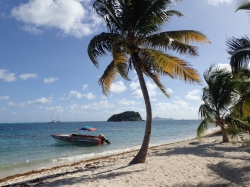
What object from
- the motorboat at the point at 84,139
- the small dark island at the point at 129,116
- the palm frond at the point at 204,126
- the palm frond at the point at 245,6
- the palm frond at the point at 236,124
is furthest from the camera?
the small dark island at the point at 129,116

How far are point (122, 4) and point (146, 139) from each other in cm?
473

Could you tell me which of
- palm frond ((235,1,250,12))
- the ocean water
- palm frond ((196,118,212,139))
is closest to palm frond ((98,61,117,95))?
palm frond ((235,1,250,12))

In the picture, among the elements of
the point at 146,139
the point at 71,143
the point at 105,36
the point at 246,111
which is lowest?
the point at 71,143

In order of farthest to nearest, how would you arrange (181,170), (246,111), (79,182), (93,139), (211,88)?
(93,139) → (211,88) → (246,111) → (181,170) → (79,182)

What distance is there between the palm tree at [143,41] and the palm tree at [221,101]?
6671mm

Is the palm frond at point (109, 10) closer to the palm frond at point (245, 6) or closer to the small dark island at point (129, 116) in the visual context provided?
the palm frond at point (245, 6)

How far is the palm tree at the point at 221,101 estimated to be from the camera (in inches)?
578

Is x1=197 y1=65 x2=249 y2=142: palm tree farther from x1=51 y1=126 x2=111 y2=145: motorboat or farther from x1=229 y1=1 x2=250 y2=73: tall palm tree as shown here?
x1=51 y1=126 x2=111 y2=145: motorboat

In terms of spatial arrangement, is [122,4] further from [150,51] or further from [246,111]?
[246,111]

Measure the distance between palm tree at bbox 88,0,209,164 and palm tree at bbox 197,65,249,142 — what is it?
21.9ft

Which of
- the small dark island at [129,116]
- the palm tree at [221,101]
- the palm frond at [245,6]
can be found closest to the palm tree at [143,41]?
the palm frond at [245,6]

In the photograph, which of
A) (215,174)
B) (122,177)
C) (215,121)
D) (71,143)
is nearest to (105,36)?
(122,177)

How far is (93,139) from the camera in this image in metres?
24.1

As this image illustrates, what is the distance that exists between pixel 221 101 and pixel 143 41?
844 centimetres
